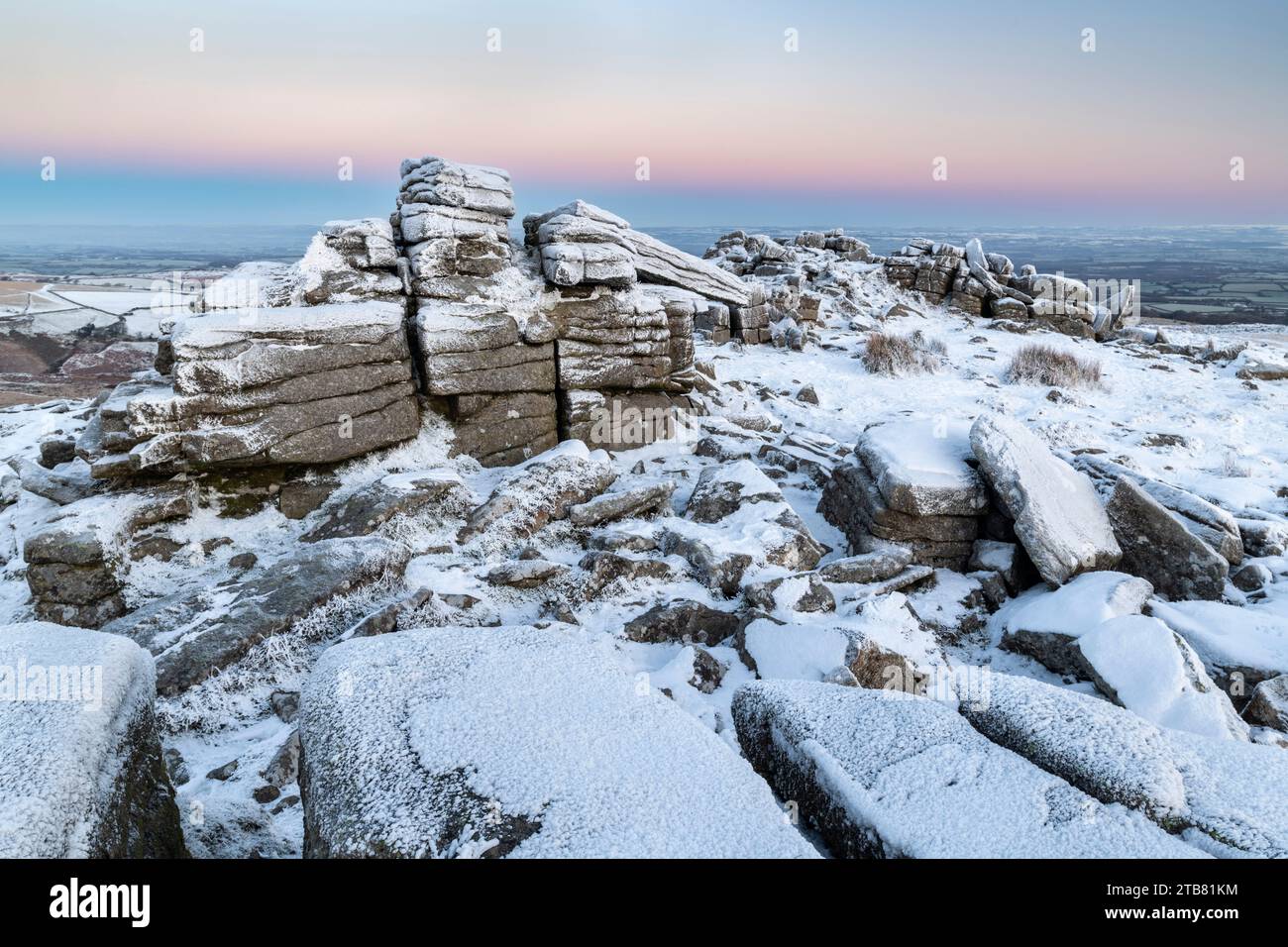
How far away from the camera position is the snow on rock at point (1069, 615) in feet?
21.9

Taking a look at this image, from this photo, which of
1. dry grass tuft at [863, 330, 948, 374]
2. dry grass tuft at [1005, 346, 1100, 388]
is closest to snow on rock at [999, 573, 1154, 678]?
dry grass tuft at [863, 330, 948, 374]

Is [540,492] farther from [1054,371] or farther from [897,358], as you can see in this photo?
[1054,371]

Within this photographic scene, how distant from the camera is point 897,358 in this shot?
57.3 ft

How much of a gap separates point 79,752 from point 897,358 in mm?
17396

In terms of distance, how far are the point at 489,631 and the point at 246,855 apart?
5.98 ft

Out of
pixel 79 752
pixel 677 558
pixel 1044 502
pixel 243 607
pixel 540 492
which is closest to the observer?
pixel 79 752

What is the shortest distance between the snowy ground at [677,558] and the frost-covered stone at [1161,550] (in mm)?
574

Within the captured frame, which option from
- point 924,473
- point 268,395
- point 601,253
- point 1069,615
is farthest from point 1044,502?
point 268,395

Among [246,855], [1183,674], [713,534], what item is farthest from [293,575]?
[1183,674]

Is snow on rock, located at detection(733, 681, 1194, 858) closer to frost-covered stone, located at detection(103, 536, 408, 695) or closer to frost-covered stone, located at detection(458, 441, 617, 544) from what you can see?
frost-covered stone, located at detection(103, 536, 408, 695)

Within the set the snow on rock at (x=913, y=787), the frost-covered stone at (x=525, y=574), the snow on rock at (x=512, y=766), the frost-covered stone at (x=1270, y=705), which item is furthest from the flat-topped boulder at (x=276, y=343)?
the frost-covered stone at (x=1270, y=705)

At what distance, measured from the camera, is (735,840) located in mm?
2615
